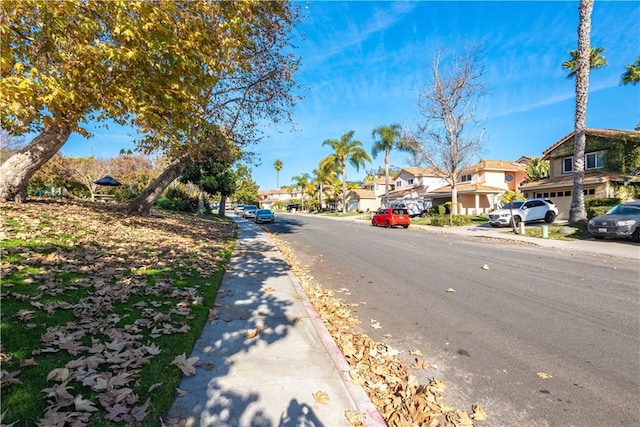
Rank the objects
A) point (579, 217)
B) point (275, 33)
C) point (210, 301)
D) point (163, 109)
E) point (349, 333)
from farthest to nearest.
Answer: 1. point (579, 217)
2. point (275, 33)
3. point (163, 109)
4. point (210, 301)
5. point (349, 333)

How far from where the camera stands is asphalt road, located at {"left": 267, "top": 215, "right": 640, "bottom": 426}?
3.34m

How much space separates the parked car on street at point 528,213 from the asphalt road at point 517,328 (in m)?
13.4

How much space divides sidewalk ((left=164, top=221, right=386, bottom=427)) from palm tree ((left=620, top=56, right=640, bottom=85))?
30347mm

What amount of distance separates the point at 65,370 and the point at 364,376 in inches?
110

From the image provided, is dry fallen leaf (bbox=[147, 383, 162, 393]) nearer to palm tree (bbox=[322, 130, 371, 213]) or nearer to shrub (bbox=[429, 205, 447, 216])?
shrub (bbox=[429, 205, 447, 216])

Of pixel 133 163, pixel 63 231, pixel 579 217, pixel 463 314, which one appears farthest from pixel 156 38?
pixel 133 163

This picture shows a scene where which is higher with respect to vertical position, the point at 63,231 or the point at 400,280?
the point at 63,231

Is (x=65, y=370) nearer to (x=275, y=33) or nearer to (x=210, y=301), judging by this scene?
(x=210, y=301)

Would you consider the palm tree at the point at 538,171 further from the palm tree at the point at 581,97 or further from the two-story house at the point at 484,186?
the palm tree at the point at 581,97

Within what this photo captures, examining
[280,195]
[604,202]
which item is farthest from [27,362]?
[280,195]

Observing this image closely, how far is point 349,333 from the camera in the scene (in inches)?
196

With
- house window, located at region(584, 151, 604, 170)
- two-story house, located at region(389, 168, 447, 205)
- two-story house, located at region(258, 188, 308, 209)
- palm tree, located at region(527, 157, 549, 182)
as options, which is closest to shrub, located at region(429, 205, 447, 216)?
palm tree, located at region(527, 157, 549, 182)

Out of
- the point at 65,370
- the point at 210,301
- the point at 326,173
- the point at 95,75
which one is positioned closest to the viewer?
the point at 65,370

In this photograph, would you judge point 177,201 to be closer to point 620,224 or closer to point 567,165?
point 620,224
